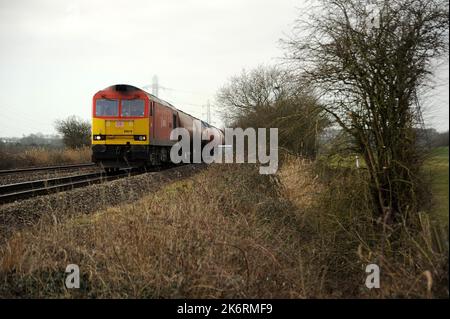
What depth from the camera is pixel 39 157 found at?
2291 cm

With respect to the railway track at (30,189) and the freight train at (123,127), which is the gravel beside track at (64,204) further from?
the freight train at (123,127)

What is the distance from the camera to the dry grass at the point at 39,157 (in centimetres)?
2050

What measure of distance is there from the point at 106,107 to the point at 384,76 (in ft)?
38.2

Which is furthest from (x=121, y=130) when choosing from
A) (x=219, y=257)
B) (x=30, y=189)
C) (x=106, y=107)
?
(x=219, y=257)

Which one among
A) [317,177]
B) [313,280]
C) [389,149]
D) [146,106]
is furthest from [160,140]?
[313,280]

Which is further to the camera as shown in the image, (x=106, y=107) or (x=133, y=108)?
(x=106, y=107)

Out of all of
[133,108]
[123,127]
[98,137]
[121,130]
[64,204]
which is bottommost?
[64,204]

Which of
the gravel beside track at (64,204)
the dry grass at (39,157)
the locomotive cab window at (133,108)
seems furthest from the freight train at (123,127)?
the dry grass at (39,157)

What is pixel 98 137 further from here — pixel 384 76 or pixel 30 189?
pixel 384 76

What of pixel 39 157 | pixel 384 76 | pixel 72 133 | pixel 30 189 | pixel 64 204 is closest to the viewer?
pixel 384 76

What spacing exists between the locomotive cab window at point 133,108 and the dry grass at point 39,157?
877cm

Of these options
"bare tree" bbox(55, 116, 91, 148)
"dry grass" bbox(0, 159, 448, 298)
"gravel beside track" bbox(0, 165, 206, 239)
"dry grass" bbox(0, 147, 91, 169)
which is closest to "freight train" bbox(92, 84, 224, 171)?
"gravel beside track" bbox(0, 165, 206, 239)

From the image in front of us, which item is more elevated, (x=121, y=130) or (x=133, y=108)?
(x=133, y=108)
